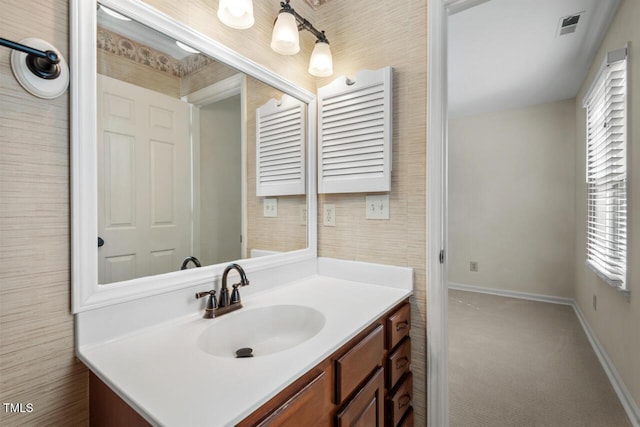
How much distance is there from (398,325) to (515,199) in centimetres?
346

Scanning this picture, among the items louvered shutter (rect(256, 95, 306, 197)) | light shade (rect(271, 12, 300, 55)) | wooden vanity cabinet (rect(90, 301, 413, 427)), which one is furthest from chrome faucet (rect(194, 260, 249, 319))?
light shade (rect(271, 12, 300, 55))

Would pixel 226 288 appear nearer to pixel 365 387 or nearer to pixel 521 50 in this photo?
pixel 365 387

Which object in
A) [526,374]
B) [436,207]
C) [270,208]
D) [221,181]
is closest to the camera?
[221,181]

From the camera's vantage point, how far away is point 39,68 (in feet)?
2.35

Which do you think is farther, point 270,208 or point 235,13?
point 270,208

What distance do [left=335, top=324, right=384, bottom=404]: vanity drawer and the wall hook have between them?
106cm

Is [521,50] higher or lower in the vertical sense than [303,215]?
higher

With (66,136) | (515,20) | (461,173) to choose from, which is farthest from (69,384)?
(461,173)

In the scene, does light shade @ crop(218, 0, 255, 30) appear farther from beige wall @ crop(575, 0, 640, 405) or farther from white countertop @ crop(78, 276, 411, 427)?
beige wall @ crop(575, 0, 640, 405)

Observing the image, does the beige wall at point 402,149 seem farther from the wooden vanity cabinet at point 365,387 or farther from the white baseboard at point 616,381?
the white baseboard at point 616,381

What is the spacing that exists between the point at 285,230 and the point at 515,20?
2.25 metres

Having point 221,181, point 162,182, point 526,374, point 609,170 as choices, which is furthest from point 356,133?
point 526,374

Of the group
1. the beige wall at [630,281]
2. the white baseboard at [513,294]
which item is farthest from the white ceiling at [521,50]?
the white baseboard at [513,294]

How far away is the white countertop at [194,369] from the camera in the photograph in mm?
565
